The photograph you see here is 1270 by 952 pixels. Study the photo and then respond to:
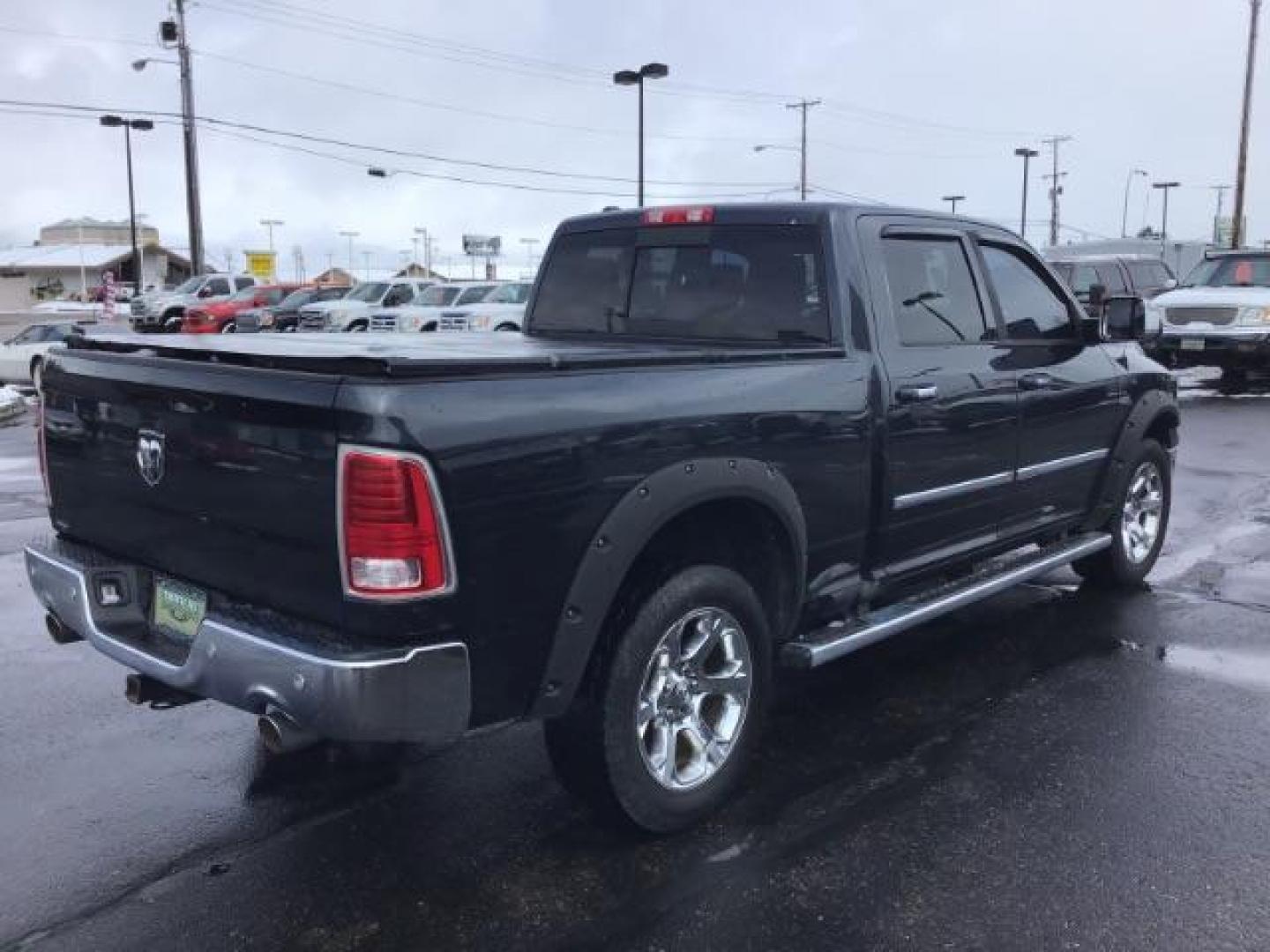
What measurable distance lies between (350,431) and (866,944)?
1.84 meters

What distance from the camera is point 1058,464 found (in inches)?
205

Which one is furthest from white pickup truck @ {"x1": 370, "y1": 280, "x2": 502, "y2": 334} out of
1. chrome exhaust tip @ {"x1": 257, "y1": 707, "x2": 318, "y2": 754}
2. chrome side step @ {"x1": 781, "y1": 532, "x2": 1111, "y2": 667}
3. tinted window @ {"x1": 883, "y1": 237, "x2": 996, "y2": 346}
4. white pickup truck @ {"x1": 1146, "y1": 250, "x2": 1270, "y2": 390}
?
chrome exhaust tip @ {"x1": 257, "y1": 707, "x2": 318, "y2": 754}

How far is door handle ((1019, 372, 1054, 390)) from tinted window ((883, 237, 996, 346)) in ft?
0.78

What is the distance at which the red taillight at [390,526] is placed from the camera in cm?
264

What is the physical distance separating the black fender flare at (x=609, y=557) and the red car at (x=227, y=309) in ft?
96.4

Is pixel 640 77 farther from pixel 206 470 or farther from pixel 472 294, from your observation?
pixel 206 470

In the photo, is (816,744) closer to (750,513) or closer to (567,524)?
(750,513)

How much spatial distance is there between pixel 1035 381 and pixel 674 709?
2.43 meters

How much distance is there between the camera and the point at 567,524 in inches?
117

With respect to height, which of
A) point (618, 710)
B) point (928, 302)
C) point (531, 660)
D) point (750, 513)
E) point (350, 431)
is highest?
point (928, 302)

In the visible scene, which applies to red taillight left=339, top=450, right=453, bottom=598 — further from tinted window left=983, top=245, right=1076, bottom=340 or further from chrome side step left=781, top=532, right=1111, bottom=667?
tinted window left=983, top=245, right=1076, bottom=340

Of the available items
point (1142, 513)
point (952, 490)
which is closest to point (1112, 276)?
point (1142, 513)

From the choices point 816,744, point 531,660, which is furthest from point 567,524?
point 816,744

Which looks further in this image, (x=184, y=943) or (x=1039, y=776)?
(x=1039, y=776)
